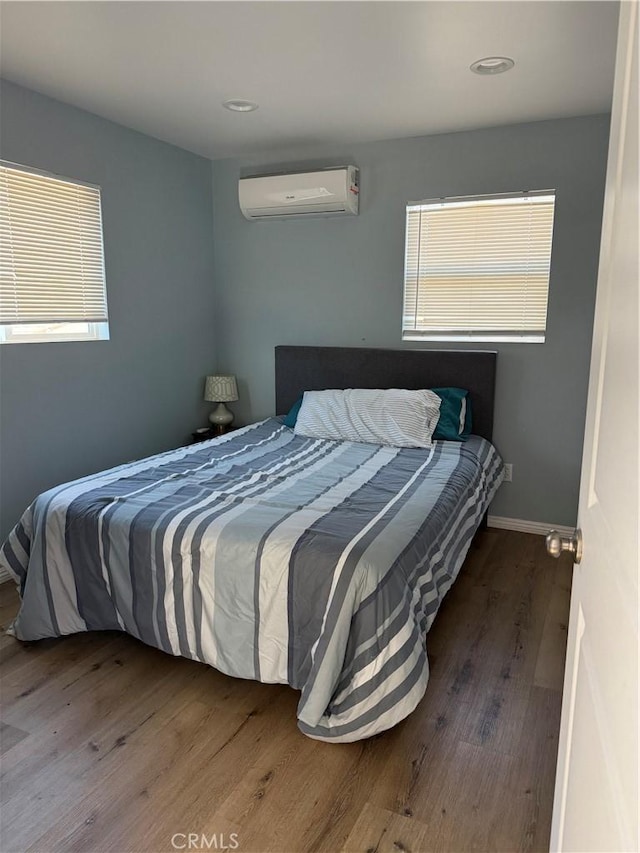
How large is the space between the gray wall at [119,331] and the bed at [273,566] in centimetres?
66

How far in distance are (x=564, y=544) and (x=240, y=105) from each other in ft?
9.14

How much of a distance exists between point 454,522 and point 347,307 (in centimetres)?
190

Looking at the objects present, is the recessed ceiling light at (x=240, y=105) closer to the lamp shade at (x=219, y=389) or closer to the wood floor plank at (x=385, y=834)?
the lamp shade at (x=219, y=389)

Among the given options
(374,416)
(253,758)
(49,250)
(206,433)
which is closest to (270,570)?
(253,758)

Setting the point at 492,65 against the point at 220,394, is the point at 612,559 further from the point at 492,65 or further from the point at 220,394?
the point at 220,394

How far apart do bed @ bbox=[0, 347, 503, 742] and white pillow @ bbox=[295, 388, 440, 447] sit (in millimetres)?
383

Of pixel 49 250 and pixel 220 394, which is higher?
pixel 49 250

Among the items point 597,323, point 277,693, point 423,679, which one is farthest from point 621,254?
point 277,693

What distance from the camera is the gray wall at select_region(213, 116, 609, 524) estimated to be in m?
3.20

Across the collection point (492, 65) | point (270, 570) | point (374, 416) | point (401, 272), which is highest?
point (492, 65)

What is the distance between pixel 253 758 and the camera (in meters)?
1.76

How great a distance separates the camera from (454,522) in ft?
7.91

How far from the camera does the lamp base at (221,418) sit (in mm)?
4109

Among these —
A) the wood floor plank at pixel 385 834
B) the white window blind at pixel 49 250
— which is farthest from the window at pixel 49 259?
the wood floor plank at pixel 385 834
